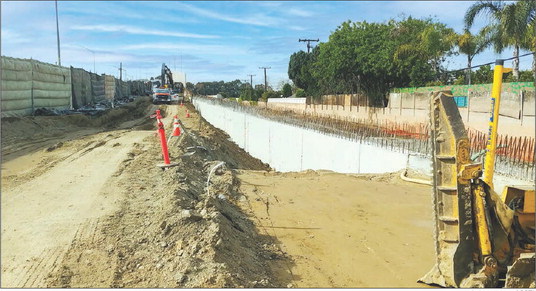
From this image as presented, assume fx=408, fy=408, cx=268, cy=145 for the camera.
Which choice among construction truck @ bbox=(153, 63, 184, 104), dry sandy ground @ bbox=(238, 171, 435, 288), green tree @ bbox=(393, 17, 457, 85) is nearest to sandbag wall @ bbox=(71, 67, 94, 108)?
construction truck @ bbox=(153, 63, 184, 104)

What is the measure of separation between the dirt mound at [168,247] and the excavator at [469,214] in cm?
194

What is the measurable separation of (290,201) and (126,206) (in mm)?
3772

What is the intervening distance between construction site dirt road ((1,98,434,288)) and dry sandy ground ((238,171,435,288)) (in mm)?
22

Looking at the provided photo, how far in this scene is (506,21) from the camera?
21.4 meters

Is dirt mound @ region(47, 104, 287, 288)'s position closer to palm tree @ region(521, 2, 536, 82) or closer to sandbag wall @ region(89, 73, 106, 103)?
palm tree @ region(521, 2, 536, 82)

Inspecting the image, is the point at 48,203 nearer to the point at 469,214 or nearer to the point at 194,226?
the point at 194,226

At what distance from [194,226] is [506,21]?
22.3 meters

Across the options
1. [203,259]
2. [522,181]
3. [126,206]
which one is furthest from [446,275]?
[522,181]

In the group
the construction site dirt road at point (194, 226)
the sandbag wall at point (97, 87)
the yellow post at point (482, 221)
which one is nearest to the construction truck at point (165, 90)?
the sandbag wall at point (97, 87)

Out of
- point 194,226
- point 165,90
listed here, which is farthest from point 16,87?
point 165,90

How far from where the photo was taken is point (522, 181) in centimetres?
854

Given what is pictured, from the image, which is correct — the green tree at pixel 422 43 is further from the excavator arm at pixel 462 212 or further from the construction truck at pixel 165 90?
the excavator arm at pixel 462 212

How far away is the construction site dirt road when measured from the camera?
13.8 feet

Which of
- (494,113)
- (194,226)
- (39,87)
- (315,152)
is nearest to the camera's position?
(494,113)
